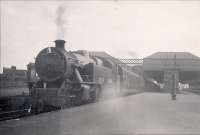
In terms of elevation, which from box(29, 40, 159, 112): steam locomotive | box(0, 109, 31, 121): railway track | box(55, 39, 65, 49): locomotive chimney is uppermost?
box(55, 39, 65, 49): locomotive chimney

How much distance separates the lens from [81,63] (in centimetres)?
1883

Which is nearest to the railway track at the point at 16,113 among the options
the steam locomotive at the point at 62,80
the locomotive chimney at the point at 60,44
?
the steam locomotive at the point at 62,80

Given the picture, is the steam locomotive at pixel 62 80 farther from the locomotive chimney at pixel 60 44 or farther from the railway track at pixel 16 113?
the railway track at pixel 16 113

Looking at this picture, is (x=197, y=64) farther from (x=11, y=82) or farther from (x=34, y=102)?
(x=34, y=102)

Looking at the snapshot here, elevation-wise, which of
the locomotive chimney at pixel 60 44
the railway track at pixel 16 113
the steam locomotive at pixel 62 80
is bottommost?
the railway track at pixel 16 113

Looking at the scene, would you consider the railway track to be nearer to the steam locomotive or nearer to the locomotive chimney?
the steam locomotive

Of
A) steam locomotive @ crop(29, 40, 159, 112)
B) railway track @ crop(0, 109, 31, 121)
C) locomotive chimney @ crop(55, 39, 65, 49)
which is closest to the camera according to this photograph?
railway track @ crop(0, 109, 31, 121)

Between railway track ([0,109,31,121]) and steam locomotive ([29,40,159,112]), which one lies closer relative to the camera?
railway track ([0,109,31,121])

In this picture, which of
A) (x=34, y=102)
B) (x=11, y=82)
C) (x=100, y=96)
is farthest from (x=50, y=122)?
(x=11, y=82)

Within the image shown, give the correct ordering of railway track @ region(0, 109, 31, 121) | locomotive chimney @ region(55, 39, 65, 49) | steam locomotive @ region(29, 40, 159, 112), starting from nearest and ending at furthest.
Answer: railway track @ region(0, 109, 31, 121) < steam locomotive @ region(29, 40, 159, 112) < locomotive chimney @ region(55, 39, 65, 49)


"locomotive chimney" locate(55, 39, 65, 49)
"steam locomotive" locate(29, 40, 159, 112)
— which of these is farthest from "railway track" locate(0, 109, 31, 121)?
"locomotive chimney" locate(55, 39, 65, 49)

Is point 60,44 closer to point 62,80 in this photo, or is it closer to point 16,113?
point 62,80

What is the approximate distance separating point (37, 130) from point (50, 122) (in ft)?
5.27

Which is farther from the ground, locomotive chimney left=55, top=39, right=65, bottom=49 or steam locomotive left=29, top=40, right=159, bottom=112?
locomotive chimney left=55, top=39, right=65, bottom=49
